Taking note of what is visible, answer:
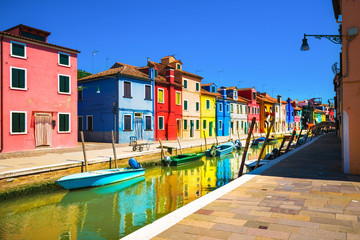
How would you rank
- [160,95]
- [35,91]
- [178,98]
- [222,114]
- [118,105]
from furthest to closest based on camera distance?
1. [222,114]
2. [178,98]
3. [160,95]
4. [118,105]
5. [35,91]

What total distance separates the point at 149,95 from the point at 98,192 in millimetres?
15435

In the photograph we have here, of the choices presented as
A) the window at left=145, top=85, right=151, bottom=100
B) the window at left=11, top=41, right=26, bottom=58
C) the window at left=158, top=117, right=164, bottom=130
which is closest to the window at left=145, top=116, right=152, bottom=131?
the window at left=158, top=117, right=164, bottom=130

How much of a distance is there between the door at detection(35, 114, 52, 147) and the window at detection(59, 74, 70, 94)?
7.24 ft

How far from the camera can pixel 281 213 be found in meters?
4.61

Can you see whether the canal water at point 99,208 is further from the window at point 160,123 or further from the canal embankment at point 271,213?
the window at point 160,123

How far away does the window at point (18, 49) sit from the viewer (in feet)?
53.2

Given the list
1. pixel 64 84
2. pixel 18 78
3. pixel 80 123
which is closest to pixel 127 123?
pixel 80 123

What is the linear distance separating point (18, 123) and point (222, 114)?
1063 inches

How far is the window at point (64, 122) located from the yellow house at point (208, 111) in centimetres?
1800

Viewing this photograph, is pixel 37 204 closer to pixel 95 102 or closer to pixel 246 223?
pixel 246 223

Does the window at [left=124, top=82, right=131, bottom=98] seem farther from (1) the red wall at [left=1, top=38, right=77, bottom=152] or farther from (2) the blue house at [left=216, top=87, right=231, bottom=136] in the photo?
(2) the blue house at [left=216, top=87, right=231, bottom=136]

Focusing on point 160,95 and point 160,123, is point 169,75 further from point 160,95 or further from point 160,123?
point 160,123

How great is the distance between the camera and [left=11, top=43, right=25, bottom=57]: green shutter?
16203mm

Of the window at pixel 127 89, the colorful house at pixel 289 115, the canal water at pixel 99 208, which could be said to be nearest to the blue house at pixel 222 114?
the window at pixel 127 89
